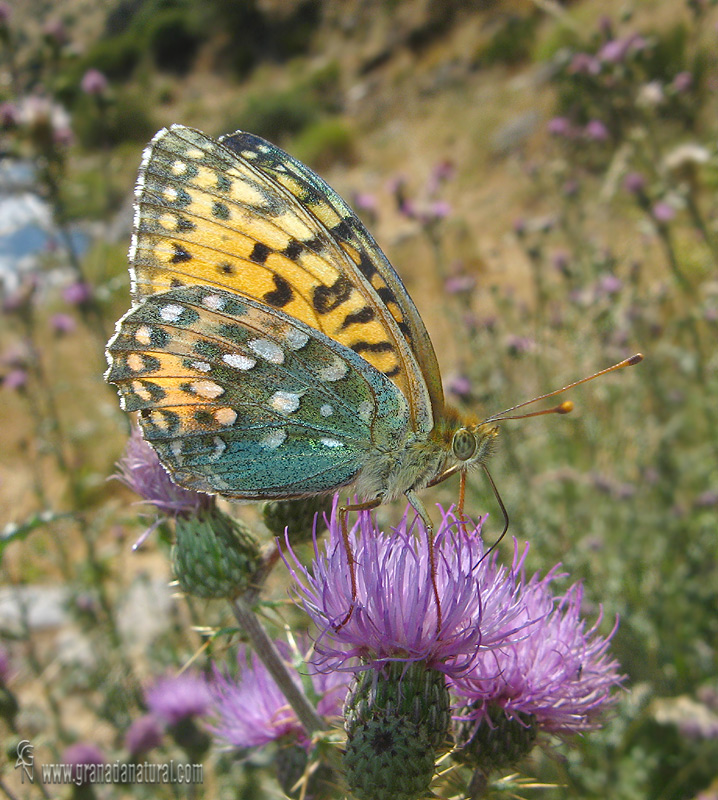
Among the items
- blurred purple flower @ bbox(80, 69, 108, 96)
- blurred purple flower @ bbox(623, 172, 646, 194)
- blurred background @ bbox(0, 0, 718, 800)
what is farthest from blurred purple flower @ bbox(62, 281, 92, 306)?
blurred purple flower @ bbox(623, 172, 646, 194)

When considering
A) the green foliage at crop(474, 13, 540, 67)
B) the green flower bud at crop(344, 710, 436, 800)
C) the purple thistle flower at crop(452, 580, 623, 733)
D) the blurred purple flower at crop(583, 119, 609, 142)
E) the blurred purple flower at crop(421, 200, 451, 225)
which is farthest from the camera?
the green foliage at crop(474, 13, 540, 67)

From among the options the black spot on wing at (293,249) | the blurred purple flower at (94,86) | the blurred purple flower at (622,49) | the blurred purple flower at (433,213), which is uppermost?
the blurred purple flower at (94,86)

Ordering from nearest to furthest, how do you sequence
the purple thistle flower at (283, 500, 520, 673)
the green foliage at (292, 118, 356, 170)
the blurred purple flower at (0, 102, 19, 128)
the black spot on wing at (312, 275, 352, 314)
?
the purple thistle flower at (283, 500, 520, 673) → the black spot on wing at (312, 275, 352, 314) → the blurred purple flower at (0, 102, 19, 128) → the green foliage at (292, 118, 356, 170)

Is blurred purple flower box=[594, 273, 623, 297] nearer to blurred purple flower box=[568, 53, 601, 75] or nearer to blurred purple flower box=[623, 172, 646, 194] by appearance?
blurred purple flower box=[623, 172, 646, 194]

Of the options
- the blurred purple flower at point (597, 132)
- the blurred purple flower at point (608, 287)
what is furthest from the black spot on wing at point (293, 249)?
the blurred purple flower at point (597, 132)

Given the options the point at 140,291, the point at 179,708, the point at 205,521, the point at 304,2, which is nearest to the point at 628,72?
the point at 140,291

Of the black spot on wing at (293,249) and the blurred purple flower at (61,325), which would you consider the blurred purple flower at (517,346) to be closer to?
the black spot on wing at (293,249)
